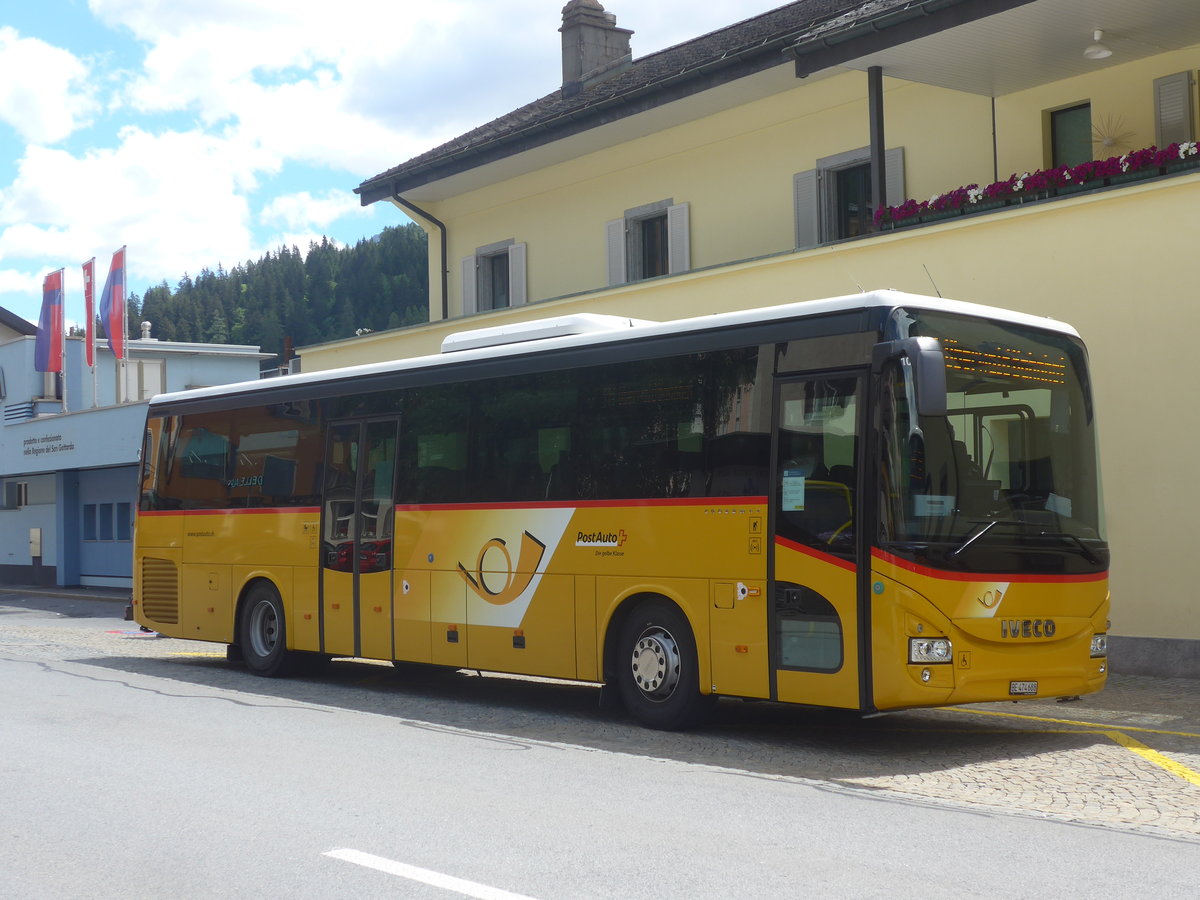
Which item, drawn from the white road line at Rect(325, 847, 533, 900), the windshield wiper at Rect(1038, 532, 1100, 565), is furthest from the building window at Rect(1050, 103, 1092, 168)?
the white road line at Rect(325, 847, 533, 900)

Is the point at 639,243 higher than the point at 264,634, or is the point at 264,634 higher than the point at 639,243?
the point at 639,243

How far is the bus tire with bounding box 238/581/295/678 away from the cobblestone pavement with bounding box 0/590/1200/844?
210mm

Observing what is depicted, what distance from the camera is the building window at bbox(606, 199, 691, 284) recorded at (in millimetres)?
22828

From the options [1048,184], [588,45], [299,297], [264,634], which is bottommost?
[264,634]

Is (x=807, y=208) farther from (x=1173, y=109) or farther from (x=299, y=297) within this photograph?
(x=299, y=297)

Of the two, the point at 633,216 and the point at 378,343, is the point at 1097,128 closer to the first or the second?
the point at 633,216

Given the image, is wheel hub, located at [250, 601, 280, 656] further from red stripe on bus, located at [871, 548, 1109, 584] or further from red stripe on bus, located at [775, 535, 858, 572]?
red stripe on bus, located at [871, 548, 1109, 584]

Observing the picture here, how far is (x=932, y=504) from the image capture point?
30.2 feet

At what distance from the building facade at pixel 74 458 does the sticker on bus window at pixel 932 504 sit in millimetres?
27696

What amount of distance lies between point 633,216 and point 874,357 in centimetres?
1437

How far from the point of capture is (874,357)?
924 cm

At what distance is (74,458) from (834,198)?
24335mm

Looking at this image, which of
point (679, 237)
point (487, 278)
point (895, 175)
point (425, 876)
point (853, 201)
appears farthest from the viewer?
point (487, 278)

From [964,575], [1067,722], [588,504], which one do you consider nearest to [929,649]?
[964,575]
